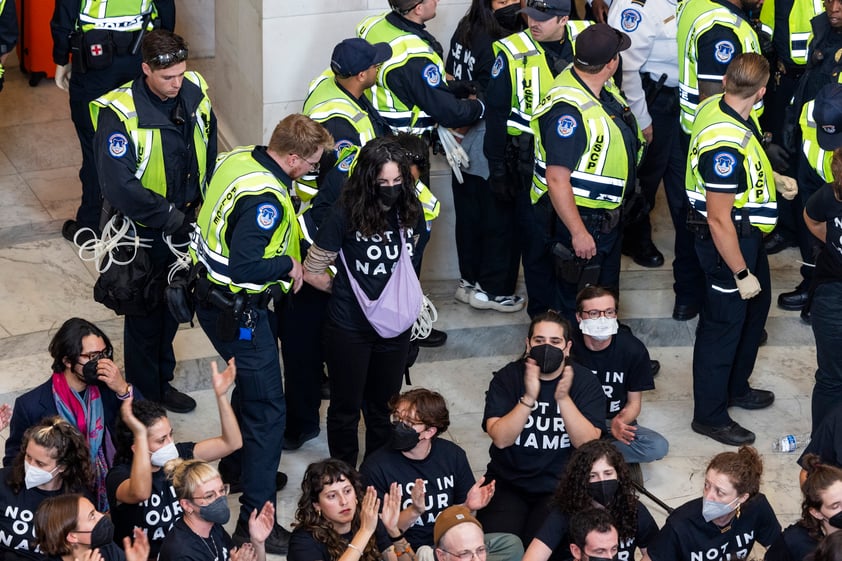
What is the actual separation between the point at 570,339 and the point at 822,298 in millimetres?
1180

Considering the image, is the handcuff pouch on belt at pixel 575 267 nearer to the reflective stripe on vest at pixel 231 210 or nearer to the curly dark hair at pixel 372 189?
the curly dark hair at pixel 372 189

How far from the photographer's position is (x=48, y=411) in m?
5.61

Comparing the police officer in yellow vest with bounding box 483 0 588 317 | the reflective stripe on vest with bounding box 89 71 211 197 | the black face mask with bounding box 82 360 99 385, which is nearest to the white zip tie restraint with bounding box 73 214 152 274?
the reflective stripe on vest with bounding box 89 71 211 197

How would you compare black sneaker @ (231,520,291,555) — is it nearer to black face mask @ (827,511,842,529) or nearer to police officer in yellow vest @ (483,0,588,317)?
police officer in yellow vest @ (483,0,588,317)

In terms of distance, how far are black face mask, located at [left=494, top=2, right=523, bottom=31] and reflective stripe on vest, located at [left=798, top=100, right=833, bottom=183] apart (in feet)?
4.84

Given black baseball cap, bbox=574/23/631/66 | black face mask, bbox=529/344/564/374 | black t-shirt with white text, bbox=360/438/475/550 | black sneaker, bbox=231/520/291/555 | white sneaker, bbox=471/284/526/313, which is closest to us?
black t-shirt with white text, bbox=360/438/475/550

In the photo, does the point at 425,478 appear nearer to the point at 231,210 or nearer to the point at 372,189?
the point at 372,189

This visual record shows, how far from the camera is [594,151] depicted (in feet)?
21.4

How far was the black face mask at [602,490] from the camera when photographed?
5316 mm

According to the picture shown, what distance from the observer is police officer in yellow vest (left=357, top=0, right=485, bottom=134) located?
6828 millimetres

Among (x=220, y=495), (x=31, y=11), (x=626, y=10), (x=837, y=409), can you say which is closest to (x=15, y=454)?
(x=220, y=495)

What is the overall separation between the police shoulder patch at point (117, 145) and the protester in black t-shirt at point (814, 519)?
10.1 feet

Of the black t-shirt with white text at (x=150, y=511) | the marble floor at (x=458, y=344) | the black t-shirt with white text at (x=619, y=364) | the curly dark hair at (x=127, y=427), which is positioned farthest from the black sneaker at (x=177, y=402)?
the black t-shirt with white text at (x=619, y=364)

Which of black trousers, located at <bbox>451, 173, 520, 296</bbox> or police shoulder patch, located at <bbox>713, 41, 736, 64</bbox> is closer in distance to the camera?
police shoulder patch, located at <bbox>713, 41, 736, 64</bbox>
